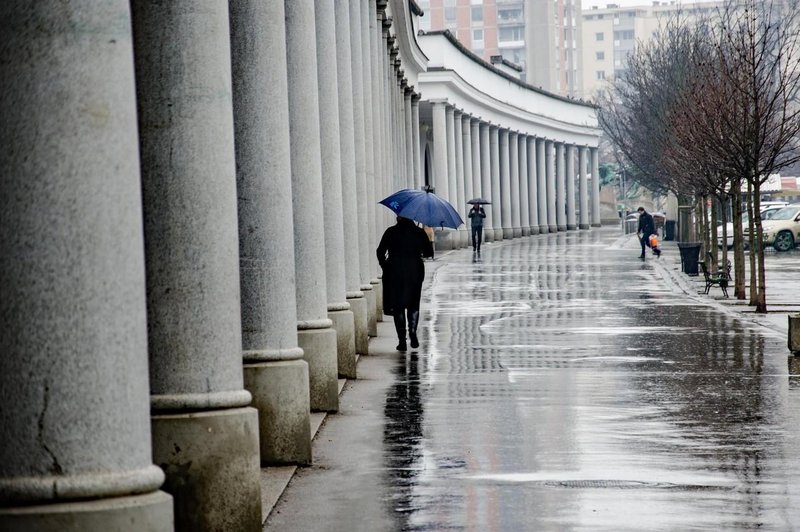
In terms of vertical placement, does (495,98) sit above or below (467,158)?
above

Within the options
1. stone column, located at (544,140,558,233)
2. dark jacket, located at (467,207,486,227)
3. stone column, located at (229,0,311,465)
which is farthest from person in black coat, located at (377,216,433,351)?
stone column, located at (544,140,558,233)

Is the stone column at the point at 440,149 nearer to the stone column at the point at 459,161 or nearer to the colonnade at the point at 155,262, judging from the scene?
the stone column at the point at 459,161

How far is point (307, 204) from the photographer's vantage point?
13336 mm

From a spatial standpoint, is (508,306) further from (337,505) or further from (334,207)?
(337,505)

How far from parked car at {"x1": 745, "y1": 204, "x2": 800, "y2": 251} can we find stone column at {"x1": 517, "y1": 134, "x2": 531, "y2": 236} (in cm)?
2711

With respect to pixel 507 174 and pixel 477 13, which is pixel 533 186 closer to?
pixel 507 174

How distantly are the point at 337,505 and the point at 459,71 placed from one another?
6180 cm

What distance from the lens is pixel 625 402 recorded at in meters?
14.1

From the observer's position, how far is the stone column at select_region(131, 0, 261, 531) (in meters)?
7.89

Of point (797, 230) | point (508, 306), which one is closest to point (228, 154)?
point (508, 306)

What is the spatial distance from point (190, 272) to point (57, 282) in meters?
2.52

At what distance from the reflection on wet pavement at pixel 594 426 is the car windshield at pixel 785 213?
33.1 metres

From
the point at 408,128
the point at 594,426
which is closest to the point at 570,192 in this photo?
the point at 408,128

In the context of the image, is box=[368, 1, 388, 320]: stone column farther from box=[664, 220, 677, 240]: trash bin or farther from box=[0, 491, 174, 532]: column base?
box=[664, 220, 677, 240]: trash bin
